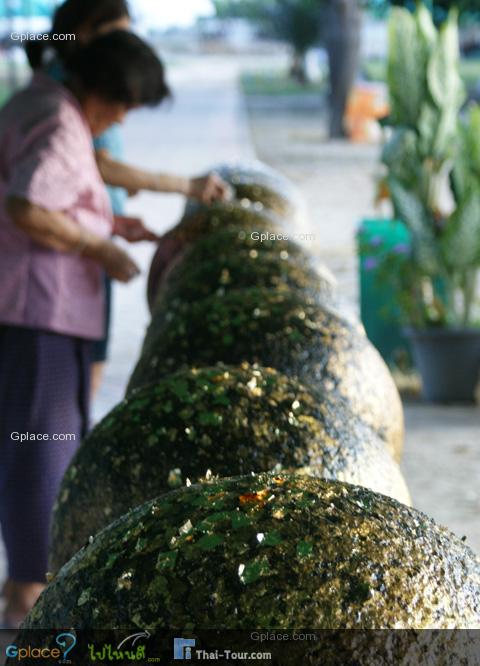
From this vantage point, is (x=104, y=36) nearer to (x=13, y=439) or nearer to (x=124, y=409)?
(x=13, y=439)

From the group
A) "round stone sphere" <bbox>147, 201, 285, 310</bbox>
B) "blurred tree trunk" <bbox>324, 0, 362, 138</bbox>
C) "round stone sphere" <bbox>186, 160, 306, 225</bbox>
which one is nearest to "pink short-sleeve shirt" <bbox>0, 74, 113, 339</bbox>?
"round stone sphere" <bbox>147, 201, 285, 310</bbox>

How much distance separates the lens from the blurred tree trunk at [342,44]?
860 inches

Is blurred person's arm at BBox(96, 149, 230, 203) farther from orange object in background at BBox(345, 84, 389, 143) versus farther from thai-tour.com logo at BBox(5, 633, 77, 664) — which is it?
orange object in background at BBox(345, 84, 389, 143)

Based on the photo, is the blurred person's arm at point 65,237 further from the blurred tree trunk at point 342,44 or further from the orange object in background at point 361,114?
the orange object in background at point 361,114

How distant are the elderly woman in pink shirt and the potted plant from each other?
3.24m

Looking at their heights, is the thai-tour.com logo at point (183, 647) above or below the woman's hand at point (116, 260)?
below

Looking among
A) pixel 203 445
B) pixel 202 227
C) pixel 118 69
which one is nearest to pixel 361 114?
pixel 202 227

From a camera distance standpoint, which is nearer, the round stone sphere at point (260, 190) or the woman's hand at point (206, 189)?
the woman's hand at point (206, 189)

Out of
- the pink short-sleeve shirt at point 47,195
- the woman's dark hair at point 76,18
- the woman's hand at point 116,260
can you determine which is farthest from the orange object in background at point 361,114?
the woman's hand at point 116,260

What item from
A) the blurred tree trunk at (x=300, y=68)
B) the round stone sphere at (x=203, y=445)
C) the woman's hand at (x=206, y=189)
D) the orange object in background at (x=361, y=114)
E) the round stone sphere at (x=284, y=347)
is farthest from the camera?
the blurred tree trunk at (x=300, y=68)

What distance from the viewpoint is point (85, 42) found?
4.30 m

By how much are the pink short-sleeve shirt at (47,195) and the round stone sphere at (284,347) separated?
0.60 meters

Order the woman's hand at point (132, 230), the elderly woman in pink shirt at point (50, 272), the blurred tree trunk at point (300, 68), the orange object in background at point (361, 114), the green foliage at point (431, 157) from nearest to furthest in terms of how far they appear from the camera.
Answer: the elderly woman in pink shirt at point (50, 272) < the woman's hand at point (132, 230) < the green foliage at point (431, 157) < the orange object in background at point (361, 114) < the blurred tree trunk at point (300, 68)

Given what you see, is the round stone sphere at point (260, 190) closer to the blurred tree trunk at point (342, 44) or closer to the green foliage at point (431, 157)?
the green foliage at point (431, 157)
